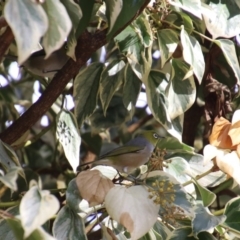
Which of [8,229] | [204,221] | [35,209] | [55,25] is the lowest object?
[204,221]

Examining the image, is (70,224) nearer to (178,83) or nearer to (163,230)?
(163,230)

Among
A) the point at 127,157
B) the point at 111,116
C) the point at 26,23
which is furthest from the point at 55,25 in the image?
the point at 111,116

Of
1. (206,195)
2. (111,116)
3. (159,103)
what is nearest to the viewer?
(206,195)

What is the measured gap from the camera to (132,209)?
0.97 meters

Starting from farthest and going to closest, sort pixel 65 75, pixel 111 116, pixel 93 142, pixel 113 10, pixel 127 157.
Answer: pixel 93 142
pixel 111 116
pixel 127 157
pixel 65 75
pixel 113 10

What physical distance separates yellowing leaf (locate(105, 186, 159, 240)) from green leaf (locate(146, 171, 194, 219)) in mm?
→ 27

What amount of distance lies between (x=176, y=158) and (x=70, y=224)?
0.96 ft

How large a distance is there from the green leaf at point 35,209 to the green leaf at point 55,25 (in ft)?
0.59

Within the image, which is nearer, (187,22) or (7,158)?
(7,158)

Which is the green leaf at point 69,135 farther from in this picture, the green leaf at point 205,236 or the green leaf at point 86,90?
the green leaf at point 205,236

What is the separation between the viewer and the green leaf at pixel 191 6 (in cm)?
112

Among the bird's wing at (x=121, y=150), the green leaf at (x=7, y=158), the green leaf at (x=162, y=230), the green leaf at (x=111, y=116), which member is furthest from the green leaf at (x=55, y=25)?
the green leaf at (x=111, y=116)

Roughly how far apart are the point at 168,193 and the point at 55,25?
14.4 inches

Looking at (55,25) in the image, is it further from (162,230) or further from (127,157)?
(127,157)
